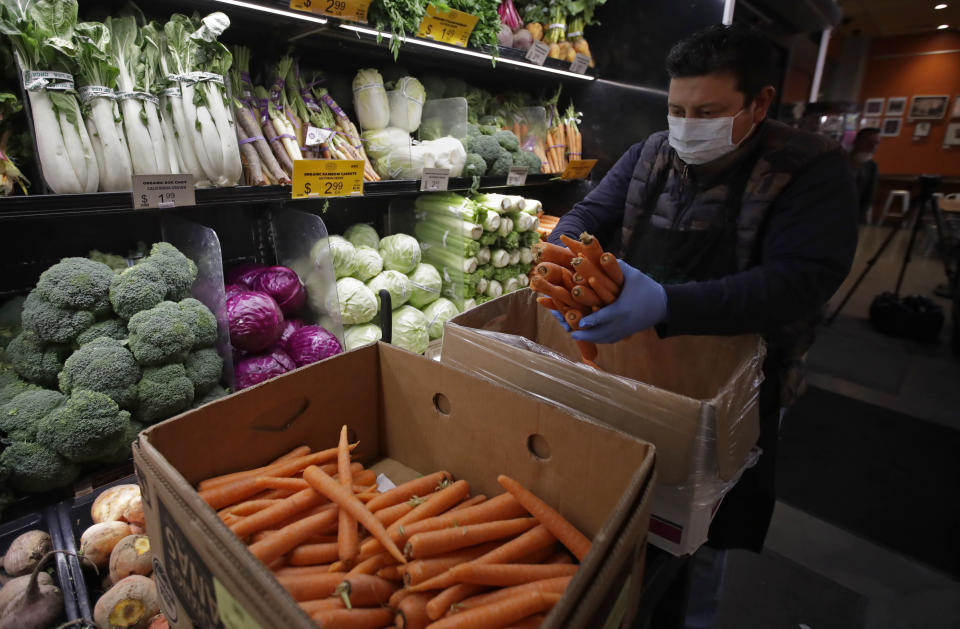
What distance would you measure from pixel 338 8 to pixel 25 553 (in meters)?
1.62

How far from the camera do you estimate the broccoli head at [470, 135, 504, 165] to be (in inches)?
91.3

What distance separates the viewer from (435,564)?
30.7 inches

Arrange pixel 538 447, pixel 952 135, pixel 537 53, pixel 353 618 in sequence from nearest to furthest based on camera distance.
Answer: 1. pixel 353 618
2. pixel 538 447
3. pixel 537 53
4. pixel 952 135

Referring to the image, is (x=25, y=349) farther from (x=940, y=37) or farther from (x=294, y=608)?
(x=940, y=37)

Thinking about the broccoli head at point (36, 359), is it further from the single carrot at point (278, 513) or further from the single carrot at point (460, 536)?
the single carrot at point (460, 536)

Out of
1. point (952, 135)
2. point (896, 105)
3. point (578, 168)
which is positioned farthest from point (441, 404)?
point (896, 105)

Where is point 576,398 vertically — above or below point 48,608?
above

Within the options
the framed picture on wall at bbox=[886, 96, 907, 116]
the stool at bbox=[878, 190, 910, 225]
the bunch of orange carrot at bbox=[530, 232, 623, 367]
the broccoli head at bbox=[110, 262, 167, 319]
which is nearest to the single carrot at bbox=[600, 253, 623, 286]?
the bunch of orange carrot at bbox=[530, 232, 623, 367]

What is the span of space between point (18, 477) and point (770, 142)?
76.0 inches

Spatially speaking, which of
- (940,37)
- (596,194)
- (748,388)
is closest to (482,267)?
(596,194)

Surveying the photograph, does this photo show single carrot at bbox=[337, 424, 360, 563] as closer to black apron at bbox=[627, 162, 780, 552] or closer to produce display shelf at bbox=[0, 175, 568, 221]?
produce display shelf at bbox=[0, 175, 568, 221]

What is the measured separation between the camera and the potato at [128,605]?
3.09ft

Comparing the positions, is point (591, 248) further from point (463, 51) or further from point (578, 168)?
point (578, 168)

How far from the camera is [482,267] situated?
2.37 m
